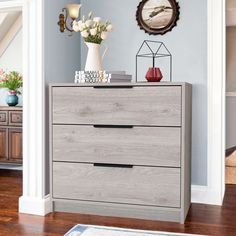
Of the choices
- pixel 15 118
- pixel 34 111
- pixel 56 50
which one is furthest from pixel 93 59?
pixel 15 118

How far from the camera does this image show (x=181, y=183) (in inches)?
100

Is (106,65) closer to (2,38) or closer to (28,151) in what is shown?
(28,151)

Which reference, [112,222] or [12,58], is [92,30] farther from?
[12,58]

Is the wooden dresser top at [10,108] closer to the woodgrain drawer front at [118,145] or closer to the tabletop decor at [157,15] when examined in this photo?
the woodgrain drawer front at [118,145]

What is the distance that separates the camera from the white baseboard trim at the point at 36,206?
110 inches

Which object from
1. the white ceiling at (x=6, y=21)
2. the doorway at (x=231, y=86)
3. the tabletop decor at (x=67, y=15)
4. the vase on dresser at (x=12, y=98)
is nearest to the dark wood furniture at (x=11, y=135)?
the vase on dresser at (x=12, y=98)

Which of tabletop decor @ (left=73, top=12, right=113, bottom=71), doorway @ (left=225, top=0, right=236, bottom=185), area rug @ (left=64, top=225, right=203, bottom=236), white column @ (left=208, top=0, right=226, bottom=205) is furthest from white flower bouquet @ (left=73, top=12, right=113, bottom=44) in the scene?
doorway @ (left=225, top=0, right=236, bottom=185)

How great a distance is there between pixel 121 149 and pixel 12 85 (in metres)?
2.39

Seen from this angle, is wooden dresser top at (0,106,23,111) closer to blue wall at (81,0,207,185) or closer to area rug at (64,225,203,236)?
blue wall at (81,0,207,185)

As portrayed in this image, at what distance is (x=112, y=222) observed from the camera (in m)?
2.62

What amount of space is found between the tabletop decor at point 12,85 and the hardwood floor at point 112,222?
1784 mm

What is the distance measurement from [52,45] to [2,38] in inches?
84.8

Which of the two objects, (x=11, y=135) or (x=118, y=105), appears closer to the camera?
(x=118, y=105)

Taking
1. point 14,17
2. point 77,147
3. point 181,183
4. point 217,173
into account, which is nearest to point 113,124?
point 77,147
